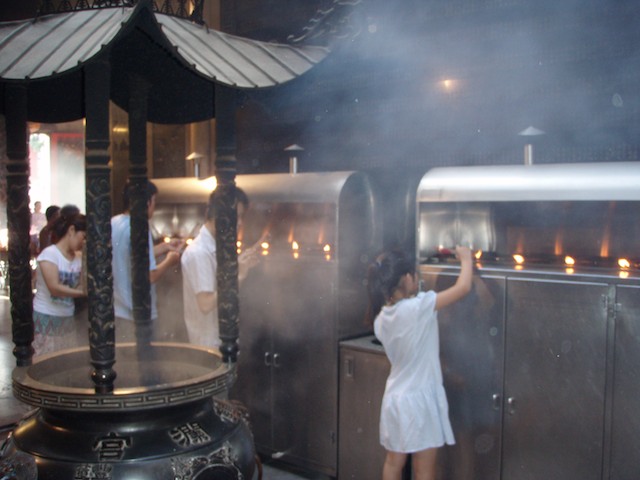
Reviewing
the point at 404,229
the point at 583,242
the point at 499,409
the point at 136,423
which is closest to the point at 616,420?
the point at 499,409

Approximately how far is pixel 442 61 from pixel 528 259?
1.89 metres

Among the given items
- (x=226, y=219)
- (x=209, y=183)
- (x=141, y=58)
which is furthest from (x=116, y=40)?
(x=209, y=183)

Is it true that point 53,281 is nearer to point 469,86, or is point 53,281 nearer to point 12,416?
point 12,416

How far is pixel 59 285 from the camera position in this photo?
5.53m

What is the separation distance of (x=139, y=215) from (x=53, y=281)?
1.57 metres

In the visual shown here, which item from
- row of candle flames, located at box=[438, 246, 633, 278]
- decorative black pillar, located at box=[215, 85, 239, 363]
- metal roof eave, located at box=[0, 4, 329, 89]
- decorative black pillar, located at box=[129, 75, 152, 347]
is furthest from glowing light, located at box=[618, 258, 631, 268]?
decorative black pillar, located at box=[129, 75, 152, 347]

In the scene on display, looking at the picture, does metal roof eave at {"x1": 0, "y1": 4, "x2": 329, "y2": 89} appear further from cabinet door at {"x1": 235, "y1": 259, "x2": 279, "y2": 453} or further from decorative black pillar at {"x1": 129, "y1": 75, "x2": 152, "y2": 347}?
cabinet door at {"x1": 235, "y1": 259, "x2": 279, "y2": 453}

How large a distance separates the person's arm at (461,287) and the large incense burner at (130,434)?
66.2 inches

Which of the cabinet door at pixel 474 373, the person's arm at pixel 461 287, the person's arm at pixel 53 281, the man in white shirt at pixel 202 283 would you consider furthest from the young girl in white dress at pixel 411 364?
the person's arm at pixel 53 281

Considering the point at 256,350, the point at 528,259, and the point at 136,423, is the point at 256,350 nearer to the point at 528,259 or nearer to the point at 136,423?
the point at 528,259

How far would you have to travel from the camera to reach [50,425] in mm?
3297

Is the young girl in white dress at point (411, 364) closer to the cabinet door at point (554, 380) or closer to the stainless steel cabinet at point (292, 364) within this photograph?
the cabinet door at point (554, 380)

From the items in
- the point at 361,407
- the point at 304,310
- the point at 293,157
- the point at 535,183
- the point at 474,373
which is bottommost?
the point at 361,407

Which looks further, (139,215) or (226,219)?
(139,215)
